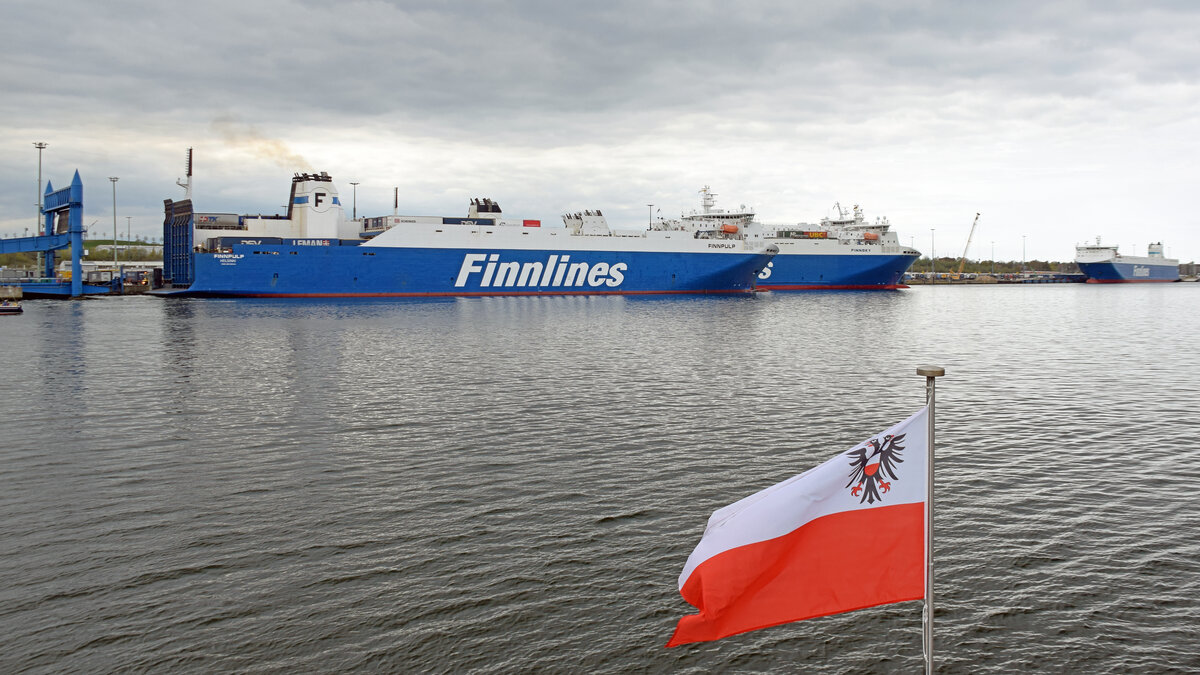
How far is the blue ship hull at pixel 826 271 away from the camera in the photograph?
308 ft

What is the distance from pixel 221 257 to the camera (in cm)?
6412

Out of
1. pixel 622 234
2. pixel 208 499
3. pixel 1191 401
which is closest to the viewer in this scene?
pixel 208 499

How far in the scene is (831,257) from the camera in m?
94.5

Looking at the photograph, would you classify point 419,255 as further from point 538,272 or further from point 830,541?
point 830,541

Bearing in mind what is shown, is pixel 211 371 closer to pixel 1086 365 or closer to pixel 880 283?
pixel 1086 365

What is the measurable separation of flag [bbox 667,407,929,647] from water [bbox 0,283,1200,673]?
2.42 meters

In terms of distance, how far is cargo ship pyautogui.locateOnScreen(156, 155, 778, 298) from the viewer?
66.3 m

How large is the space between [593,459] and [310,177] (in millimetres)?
66256

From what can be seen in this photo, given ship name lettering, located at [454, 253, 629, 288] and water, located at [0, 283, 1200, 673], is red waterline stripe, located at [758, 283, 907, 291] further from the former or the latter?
water, located at [0, 283, 1200, 673]

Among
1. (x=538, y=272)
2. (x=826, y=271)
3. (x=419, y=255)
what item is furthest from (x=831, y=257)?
(x=419, y=255)

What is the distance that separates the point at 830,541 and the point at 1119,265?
177 metres

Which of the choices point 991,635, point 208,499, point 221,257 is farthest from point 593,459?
point 221,257

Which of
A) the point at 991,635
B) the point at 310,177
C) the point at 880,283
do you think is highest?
the point at 310,177

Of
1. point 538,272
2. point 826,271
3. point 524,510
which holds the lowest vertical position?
point 524,510
